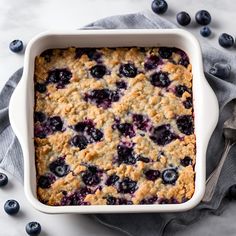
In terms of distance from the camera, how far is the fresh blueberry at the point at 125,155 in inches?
134

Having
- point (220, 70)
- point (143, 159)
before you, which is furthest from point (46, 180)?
point (220, 70)

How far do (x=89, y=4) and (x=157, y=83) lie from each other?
2.03ft

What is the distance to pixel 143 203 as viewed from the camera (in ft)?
11.0

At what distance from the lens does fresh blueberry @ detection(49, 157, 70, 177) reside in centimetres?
339

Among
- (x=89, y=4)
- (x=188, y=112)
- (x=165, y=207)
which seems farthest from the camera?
(x=89, y=4)

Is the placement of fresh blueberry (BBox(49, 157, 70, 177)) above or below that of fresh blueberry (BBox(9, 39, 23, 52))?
below

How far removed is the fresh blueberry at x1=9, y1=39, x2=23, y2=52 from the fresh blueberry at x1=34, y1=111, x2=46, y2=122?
1.48 feet

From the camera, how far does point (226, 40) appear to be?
386cm

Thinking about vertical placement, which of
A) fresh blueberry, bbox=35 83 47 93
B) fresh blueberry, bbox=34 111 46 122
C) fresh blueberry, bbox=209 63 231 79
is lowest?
fresh blueberry, bbox=209 63 231 79

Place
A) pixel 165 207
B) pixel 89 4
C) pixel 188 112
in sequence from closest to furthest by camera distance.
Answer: pixel 165 207 → pixel 188 112 → pixel 89 4

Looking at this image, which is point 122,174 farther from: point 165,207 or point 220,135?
point 220,135

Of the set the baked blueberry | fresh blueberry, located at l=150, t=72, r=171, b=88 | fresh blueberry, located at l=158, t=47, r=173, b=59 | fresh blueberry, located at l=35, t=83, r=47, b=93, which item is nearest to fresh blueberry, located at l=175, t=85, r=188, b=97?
fresh blueberry, located at l=150, t=72, r=171, b=88

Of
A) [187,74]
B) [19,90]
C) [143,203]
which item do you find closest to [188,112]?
[187,74]

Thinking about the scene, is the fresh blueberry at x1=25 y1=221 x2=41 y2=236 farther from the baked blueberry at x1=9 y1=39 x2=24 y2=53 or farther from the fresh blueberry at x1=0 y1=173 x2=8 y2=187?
the baked blueberry at x1=9 y1=39 x2=24 y2=53
